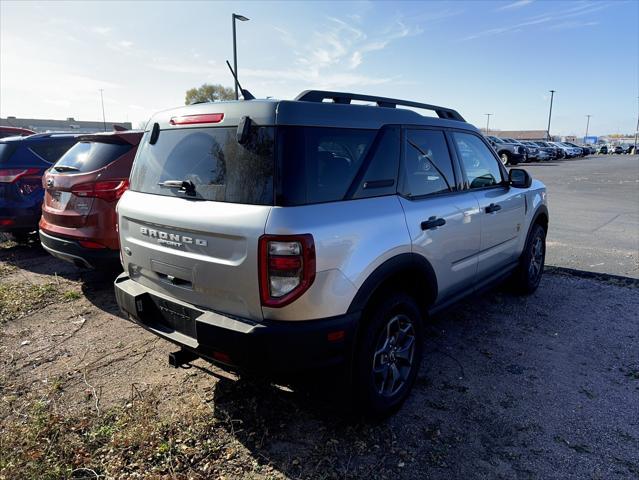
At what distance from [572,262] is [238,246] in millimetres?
5970

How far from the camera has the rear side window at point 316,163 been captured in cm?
238

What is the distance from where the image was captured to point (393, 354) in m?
3.00

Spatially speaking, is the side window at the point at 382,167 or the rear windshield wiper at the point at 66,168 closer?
the side window at the point at 382,167

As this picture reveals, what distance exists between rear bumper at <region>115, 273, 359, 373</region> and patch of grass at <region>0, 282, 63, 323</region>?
2.97m

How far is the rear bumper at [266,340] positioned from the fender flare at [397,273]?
11 cm

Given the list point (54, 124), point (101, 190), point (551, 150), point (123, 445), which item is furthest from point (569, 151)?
point (54, 124)

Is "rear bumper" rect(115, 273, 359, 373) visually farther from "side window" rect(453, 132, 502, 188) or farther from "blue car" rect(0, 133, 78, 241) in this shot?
"blue car" rect(0, 133, 78, 241)

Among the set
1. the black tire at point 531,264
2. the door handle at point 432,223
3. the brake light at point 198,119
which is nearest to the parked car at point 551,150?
the black tire at point 531,264

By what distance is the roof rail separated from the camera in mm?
2738

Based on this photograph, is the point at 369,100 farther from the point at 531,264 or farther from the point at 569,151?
the point at 569,151

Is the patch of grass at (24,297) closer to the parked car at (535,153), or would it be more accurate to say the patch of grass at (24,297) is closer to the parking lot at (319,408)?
the parking lot at (319,408)

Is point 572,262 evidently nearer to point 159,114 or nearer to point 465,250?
point 465,250

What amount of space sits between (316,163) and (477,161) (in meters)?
2.25

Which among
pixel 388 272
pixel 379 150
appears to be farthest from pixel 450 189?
pixel 388 272
